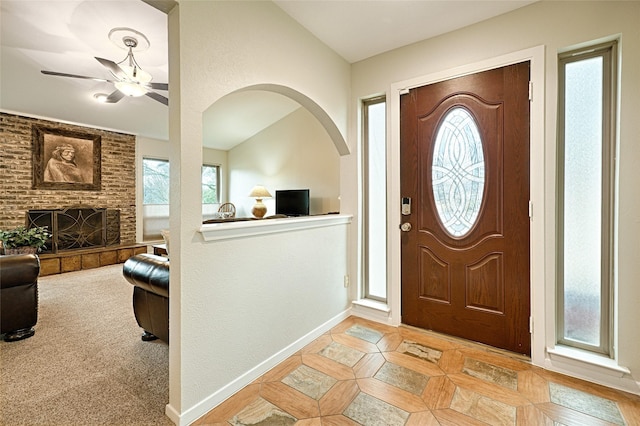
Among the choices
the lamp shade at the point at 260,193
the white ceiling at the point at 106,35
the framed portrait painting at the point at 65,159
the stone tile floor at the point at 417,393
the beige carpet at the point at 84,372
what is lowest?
the stone tile floor at the point at 417,393

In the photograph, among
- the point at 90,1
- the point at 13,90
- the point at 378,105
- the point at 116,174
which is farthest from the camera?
the point at 116,174

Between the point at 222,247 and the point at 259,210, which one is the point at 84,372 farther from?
the point at 259,210

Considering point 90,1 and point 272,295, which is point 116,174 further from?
point 272,295

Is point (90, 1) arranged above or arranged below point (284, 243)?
above

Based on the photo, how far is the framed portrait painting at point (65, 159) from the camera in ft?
15.3

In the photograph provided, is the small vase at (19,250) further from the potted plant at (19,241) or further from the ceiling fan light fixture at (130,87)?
the ceiling fan light fixture at (130,87)

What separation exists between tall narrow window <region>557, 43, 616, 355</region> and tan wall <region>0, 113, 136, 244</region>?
21.8ft

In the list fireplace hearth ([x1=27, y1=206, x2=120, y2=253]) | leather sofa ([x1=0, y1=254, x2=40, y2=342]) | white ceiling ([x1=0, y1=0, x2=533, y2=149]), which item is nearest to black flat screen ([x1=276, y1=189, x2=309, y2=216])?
white ceiling ([x1=0, y1=0, x2=533, y2=149])

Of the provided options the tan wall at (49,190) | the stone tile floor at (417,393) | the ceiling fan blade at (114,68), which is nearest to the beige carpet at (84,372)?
the stone tile floor at (417,393)

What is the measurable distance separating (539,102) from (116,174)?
257 inches

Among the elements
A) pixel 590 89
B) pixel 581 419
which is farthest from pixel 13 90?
pixel 581 419

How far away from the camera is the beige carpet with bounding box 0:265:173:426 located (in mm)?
1507

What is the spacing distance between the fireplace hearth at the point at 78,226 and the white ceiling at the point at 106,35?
1585 millimetres

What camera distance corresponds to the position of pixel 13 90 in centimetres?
385
